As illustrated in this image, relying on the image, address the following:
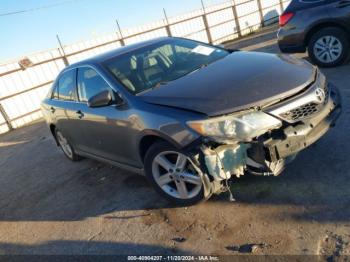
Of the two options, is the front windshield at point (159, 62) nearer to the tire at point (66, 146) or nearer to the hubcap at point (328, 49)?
the tire at point (66, 146)

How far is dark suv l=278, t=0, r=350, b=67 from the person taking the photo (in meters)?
6.77

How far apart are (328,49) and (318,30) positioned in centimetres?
41

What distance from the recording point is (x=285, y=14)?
7352 millimetres

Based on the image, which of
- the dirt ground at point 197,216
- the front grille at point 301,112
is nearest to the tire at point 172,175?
the dirt ground at point 197,216

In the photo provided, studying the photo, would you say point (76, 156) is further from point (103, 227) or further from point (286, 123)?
point (286, 123)

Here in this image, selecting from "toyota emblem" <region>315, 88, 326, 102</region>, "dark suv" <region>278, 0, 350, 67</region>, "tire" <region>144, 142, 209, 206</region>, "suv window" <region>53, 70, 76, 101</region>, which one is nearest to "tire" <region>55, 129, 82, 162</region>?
"suv window" <region>53, 70, 76, 101</region>

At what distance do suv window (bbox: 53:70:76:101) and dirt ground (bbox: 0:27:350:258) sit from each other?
1234 mm

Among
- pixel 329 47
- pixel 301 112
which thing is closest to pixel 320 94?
pixel 301 112

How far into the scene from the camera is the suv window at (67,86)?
5.17 metres

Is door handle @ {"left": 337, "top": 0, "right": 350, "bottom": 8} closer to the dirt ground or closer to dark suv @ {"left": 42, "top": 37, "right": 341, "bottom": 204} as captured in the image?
the dirt ground

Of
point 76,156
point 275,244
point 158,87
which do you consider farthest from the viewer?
point 76,156

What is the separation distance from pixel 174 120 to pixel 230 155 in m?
0.59

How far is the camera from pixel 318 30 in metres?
7.11

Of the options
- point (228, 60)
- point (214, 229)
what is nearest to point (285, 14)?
point (228, 60)
